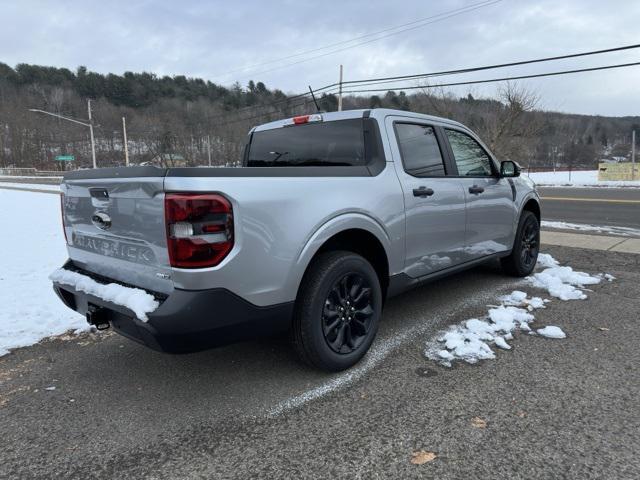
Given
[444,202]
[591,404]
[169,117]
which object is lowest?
[591,404]

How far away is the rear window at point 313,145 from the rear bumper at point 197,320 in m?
1.36

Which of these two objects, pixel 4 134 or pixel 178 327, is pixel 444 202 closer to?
pixel 178 327

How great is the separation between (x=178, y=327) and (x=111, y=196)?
3.08ft

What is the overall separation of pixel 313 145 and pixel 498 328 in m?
2.16

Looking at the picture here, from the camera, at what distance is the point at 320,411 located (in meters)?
2.71

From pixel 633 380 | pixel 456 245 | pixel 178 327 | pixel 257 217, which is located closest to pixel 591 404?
pixel 633 380

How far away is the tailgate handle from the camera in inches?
110

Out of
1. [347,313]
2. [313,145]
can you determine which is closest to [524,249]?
[313,145]

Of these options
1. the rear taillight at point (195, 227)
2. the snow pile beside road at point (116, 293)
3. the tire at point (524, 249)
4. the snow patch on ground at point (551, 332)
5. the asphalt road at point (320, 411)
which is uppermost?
the rear taillight at point (195, 227)

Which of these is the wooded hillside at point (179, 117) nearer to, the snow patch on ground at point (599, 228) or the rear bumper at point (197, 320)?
the snow patch on ground at point (599, 228)

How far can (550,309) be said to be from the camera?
439 centimetres

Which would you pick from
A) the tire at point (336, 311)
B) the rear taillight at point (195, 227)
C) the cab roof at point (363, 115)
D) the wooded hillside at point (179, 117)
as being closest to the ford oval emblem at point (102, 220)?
the rear taillight at point (195, 227)

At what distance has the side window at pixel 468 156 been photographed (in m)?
4.36

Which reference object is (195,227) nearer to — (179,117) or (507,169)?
(507,169)
